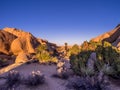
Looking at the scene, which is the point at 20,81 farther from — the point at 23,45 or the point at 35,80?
the point at 23,45

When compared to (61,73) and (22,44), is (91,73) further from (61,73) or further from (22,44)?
(22,44)

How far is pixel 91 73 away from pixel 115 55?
1890 mm

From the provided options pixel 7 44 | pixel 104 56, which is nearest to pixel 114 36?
pixel 7 44

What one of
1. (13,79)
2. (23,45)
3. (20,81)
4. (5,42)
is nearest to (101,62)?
(20,81)

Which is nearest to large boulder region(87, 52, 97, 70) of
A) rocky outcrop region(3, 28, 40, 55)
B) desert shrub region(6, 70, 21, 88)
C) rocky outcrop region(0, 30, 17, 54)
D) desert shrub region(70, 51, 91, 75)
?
desert shrub region(70, 51, 91, 75)

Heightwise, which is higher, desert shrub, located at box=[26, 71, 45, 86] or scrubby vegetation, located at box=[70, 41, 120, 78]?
scrubby vegetation, located at box=[70, 41, 120, 78]

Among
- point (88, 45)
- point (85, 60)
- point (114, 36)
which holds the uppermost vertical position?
point (114, 36)

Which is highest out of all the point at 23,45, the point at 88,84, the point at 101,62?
the point at 23,45

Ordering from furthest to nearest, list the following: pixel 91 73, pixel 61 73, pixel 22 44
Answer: pixel 22 44, pixel 61 73, pixel 91 73

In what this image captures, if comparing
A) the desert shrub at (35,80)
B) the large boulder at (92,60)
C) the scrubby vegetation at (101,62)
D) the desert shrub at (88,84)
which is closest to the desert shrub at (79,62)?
the scrubby vegetation at (101,62)

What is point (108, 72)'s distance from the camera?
10555 mm

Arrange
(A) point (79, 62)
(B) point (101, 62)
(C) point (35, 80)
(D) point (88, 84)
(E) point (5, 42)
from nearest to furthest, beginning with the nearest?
1. (D) point (88, 84)
2. (C) point (35, 80)
3. (B) point (101, 62)
4. (A) point (79, 62)
5. (E) point (5, 42)

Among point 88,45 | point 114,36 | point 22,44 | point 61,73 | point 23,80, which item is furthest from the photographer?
point 22,44

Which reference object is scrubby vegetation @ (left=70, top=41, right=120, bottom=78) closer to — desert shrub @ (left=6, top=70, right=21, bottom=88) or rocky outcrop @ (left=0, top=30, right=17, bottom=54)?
desert shrub @ (left=6, top=70, right=21, bottom=88)
